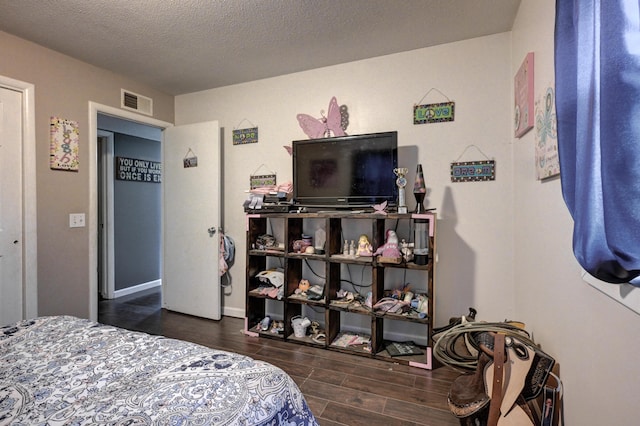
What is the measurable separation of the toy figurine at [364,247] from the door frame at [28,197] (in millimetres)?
2590

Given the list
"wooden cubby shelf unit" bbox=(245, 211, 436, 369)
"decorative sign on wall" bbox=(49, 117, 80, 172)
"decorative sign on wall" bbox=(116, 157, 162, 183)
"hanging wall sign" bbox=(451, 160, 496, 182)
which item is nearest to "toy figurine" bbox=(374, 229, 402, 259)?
"wooden cubby shelf unit" bbox=(245, 211, 436, 369)

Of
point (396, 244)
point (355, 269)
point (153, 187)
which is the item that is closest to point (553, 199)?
point (396, 244)

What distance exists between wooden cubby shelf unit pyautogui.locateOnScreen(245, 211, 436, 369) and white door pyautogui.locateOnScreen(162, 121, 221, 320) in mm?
575

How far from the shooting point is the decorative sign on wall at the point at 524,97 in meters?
1.72

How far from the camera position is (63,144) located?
8.24 feet

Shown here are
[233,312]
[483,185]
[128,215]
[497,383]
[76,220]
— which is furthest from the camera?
[128,215]

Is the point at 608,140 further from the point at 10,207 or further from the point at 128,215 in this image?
the point at 128,215

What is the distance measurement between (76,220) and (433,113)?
3213 millimetres

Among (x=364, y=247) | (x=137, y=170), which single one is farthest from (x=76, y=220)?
(x=364, y=247)

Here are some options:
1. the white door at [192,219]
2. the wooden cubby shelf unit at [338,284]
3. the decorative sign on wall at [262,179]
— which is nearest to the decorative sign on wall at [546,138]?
the wooden cubby shelf unit at [338,284]

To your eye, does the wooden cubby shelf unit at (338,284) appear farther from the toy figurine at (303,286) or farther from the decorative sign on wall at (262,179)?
the decorative sign on wall at (262,179)

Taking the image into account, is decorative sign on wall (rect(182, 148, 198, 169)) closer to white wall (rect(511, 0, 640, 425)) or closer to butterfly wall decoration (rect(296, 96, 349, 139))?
butterfly wall decoration (rect(296, 96, 349, 139))

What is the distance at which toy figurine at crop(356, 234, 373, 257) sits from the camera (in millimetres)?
2359

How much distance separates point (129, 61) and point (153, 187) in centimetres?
232
